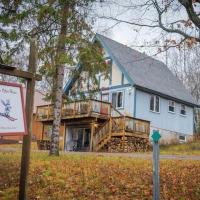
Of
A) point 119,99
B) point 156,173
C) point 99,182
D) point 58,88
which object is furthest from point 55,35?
point 119,99

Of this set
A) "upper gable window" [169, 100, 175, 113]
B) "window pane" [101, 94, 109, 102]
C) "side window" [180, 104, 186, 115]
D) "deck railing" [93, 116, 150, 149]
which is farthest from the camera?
"side window" [180, 104, 186, 115]

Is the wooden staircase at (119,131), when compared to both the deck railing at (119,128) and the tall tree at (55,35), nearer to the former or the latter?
the deck railing at (119,128)

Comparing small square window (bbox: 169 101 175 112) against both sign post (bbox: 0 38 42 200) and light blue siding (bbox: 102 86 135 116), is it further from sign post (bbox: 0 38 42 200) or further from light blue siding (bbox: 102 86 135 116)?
sign post (bbox: 0 38 42 200)

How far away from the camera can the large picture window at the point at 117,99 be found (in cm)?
3584

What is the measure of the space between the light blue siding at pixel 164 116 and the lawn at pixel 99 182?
21.6 metres

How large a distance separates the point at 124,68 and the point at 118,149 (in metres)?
7.99

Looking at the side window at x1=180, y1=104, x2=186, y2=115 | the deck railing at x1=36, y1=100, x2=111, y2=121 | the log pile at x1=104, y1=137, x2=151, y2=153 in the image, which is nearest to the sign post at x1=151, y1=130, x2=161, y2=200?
the log pile at x1=104, y1=137, x2=151, y2=153

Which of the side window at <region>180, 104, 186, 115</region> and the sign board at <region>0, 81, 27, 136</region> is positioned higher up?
the side window at <region>180, 104, 186, 115</region>

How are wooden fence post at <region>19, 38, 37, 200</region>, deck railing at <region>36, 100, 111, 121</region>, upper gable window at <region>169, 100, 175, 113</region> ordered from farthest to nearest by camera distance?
upper gable window at <region>169, 100, 175, 113</region>, deck railing at <region>36, 100, 111, 121</region>, wooden fence post at <region>19, 38, 37, 200</region>

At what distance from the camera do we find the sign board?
701 cm

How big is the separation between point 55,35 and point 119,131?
12371 millimetres

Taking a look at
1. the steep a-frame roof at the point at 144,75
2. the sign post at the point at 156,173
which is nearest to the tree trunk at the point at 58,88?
the sign post at the point at 156,173

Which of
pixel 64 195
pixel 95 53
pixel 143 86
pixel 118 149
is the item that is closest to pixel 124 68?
pixel 143 86

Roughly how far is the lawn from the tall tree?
233 inches
